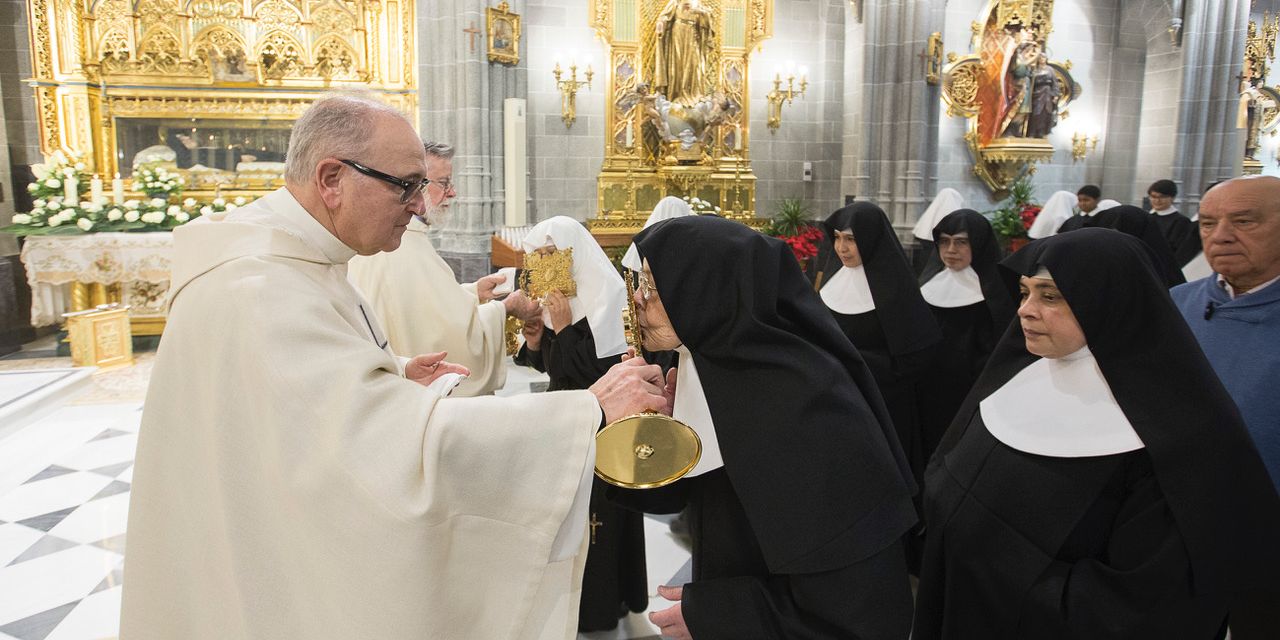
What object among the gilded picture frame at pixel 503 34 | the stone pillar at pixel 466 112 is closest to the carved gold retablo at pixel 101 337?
the stone pillar at pixel 466 112

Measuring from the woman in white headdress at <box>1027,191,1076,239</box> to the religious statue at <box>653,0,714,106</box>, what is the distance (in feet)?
15.6

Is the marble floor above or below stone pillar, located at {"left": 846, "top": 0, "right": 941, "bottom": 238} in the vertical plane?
below

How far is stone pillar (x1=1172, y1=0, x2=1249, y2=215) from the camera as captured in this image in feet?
42.9

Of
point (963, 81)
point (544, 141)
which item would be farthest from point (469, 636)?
point (963, 81)

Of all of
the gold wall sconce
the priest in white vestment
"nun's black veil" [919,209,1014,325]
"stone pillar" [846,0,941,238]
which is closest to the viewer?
the priest in white vestment

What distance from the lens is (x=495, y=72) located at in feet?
33.0

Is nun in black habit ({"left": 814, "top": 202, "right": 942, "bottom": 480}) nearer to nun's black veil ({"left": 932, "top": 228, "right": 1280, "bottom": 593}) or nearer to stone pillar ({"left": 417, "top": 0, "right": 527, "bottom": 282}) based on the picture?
nun's black veil ({"left": 932, "top": 228, "right": 1280, "bottom": 593})

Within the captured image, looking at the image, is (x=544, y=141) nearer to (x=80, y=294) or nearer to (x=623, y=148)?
(x=623, y=148)

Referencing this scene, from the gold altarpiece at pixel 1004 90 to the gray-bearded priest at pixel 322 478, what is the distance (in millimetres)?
12782

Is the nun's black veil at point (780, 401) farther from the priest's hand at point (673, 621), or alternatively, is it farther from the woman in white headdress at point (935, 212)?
the woman in white headdress at point (935, 212)

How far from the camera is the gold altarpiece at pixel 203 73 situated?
10.0 metres

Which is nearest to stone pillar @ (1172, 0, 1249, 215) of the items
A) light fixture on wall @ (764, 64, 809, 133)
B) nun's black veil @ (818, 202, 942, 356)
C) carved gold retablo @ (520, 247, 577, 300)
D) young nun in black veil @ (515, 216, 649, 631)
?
light fixture on wall @ (764, 64, 809, 133)

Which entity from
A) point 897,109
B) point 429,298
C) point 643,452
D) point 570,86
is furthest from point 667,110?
point 643,452

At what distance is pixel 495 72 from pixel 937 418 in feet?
24.2
